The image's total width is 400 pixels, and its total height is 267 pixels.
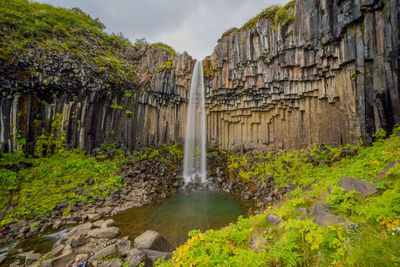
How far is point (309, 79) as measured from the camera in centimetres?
1277

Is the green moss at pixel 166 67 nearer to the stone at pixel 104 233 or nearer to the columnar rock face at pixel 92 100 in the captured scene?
the columnar rock face at pixel 92 100

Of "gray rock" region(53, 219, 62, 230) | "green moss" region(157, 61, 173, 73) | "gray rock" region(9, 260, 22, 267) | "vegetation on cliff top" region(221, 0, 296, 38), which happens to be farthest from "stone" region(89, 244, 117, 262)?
"green moss" region(157, 61, 173, 73)

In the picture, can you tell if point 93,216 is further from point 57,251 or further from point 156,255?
point 156,255

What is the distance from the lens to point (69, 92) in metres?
14.9

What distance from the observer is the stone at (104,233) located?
6.32 meters

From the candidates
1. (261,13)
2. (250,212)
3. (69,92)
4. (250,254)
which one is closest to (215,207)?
(250,212)

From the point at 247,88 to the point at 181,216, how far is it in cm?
1273

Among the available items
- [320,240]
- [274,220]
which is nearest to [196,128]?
[274,220]

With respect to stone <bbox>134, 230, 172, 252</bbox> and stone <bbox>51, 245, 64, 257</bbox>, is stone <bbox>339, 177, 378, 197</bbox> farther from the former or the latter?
stone <bbox>51, 245, 64, 257</bbox>

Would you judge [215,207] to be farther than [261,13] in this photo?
No

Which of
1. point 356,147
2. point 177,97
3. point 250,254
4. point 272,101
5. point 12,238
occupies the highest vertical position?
point 177,97

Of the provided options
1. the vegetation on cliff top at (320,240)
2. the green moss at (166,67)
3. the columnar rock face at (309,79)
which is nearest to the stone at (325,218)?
the vegetation on cliff top at (320,240)

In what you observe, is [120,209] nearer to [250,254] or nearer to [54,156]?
[54,156]

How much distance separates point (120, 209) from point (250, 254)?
33.7 feet
